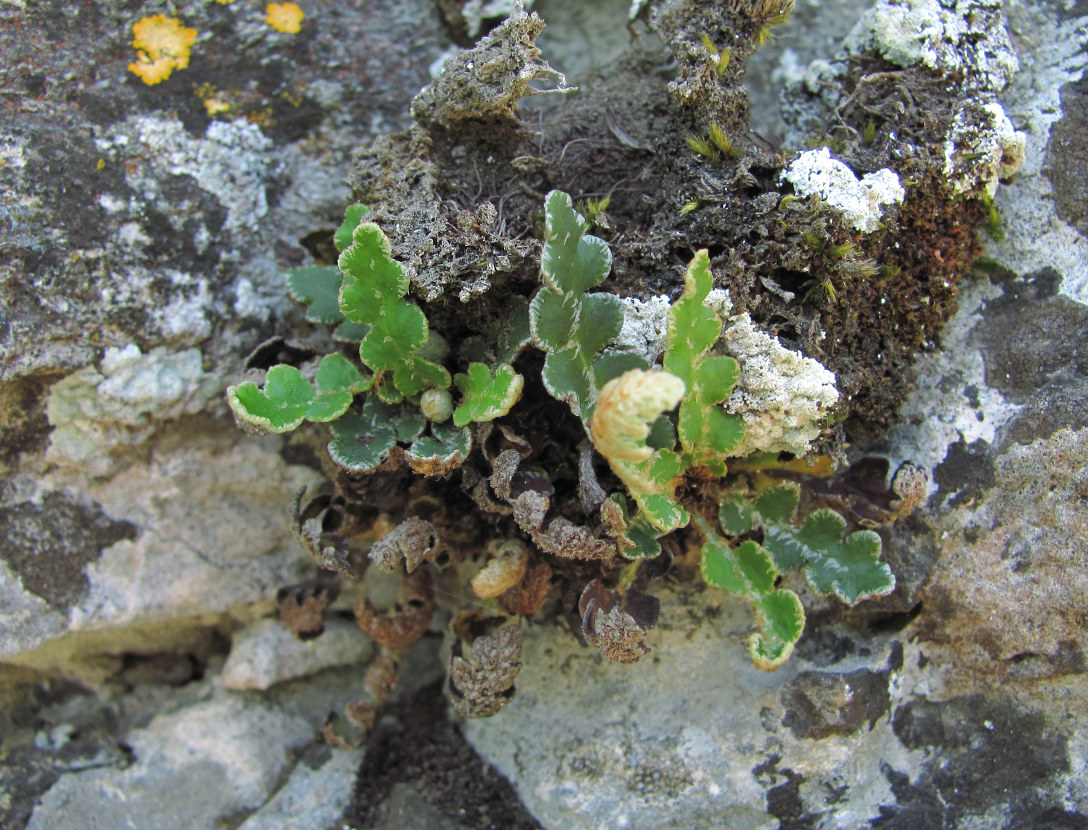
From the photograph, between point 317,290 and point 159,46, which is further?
point 159,46

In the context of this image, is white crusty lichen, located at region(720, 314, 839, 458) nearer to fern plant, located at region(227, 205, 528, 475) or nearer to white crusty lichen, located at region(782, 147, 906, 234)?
white crusty lichen, located at region(782, 147, 906, 234)

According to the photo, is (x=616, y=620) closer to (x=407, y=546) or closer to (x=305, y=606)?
(x=407, y=546)

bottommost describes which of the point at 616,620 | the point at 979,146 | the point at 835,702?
the point at 835,702

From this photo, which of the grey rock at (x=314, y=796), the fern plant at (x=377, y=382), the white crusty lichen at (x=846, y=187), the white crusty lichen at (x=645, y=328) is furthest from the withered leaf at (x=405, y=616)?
the white crusty lichen at (x=846, y=187)

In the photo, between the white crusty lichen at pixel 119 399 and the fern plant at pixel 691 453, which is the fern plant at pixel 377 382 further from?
the white crusty lichen at pixel 119 399

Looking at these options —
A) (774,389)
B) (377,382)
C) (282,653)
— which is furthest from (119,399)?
(774,389)

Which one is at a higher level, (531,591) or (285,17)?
(285,17)

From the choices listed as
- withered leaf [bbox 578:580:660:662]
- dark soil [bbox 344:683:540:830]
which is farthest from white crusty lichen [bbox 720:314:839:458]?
dark soil [bbox 344:683:540:830]
